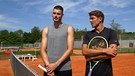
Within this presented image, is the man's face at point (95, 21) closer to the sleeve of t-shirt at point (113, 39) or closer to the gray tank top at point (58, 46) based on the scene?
the sleeve of t-shirt at point (113, 39)

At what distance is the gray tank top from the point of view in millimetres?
4133

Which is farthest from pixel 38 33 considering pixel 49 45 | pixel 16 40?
pixel 49 45

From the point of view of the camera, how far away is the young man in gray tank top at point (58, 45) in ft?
13.4

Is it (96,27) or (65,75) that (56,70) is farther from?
(96,27)

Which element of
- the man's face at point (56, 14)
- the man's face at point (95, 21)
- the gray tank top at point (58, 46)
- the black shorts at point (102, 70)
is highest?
the man's face at point (56, 14)

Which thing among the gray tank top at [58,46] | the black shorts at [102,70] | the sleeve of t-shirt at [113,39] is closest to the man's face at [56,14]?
the gray tank top at [58,46]

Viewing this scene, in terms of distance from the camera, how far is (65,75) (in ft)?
13.5

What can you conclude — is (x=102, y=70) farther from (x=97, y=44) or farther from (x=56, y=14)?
(x=56, y=14)

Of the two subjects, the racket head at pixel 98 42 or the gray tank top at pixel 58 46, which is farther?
the gray tank top at pixel 58 46

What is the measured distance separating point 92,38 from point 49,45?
0.74 metres

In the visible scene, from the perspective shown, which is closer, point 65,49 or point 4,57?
point 65,49

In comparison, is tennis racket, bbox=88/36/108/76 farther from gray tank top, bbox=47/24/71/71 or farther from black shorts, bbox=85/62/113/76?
gray tank top, bbox=47/24/71/71

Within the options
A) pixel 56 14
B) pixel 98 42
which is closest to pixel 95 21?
pixel 98 42

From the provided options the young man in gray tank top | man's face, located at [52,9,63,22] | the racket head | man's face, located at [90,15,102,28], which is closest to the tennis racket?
the racket head
